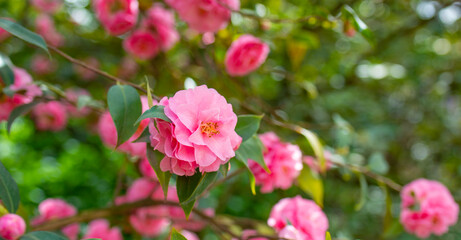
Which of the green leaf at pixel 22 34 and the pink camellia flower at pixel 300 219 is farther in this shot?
the pink camellia flower at pixel 300 219

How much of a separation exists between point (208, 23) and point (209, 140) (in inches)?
21.5

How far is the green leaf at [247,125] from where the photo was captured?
0.59 metres

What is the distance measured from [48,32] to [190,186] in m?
1.54

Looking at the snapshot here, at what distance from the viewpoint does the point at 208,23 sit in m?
0.98

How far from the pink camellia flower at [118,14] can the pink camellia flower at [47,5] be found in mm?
1006

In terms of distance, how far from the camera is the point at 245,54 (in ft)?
3.30

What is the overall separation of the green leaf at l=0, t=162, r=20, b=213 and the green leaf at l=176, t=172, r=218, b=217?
0.28 m

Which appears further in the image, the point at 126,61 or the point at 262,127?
the point at 126,61

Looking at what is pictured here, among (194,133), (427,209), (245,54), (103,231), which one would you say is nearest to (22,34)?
(194,133)

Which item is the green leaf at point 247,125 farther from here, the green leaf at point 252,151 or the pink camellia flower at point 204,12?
the pink camellia flower at point 204,12

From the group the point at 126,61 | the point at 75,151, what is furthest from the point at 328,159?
the point at 75,151

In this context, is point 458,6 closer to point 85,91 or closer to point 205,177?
point 205,177

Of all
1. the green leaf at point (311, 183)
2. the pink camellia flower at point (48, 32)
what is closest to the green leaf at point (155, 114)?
the green leaf at point (311, 183)

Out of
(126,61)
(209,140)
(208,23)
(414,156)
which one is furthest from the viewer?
(414,156)
